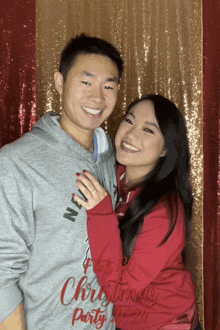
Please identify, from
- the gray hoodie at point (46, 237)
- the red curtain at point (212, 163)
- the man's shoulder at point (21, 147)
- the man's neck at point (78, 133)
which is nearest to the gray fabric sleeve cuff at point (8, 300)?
the gray hoodie at point (46, 237)

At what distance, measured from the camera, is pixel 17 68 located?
156cm

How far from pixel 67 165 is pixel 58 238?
21 centimetres

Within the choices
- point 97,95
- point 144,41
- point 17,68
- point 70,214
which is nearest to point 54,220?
point 70,214

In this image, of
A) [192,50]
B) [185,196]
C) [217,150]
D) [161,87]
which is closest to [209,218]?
[217,150]

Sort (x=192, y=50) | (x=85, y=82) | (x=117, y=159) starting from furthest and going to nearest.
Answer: (x=192, y=50) → (x=117, y=159) → (x=85, y=82)

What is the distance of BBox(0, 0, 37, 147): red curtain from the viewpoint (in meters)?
1.53

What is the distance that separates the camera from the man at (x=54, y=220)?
887mm

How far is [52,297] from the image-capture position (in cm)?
95

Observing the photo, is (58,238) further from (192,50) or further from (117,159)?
(192,50)

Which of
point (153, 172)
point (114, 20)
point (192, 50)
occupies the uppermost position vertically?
point (114, 20)

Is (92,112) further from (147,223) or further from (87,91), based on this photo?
(147,223)

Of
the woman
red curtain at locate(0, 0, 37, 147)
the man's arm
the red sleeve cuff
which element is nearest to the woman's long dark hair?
the woman

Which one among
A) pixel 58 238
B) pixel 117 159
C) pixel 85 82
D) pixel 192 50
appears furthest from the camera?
pixel 192 50

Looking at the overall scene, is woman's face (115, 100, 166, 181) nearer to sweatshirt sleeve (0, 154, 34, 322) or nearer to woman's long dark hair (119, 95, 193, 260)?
woman's long dark hair (119, 95, 193, 260)
